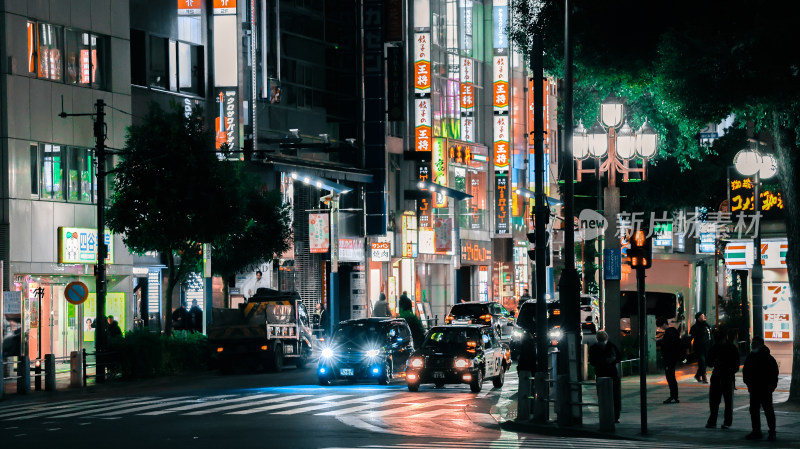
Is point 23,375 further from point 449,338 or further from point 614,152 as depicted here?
point 614,152

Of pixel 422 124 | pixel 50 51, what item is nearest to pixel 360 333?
pixel 50 51

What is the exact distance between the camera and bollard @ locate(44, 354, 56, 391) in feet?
105

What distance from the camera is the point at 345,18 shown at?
188 feet

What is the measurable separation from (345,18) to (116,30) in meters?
14.3

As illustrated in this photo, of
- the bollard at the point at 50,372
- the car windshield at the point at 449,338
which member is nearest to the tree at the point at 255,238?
the bollard at the point at 50,372

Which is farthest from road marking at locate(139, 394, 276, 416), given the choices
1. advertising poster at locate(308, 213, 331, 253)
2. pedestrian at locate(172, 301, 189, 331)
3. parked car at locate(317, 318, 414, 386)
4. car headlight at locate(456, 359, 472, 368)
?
advertising poster at locate(308, 213, 331, 253)

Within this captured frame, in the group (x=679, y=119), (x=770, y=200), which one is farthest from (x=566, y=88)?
(x=770, y=200)

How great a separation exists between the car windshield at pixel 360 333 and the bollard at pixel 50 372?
7.01 metres

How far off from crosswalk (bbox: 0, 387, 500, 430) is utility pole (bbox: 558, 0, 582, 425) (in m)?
1.74

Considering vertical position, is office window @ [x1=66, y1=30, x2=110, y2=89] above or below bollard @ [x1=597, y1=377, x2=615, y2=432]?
above

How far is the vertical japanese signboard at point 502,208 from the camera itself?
69.5 m

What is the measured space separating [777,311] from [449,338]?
28.2ft

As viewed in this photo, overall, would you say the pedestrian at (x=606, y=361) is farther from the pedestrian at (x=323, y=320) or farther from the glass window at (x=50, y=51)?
the pedestrian at (x=323, y=320)

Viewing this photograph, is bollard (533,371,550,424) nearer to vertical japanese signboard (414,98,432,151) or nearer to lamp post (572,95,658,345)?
lamp post (572,95,658,345)
